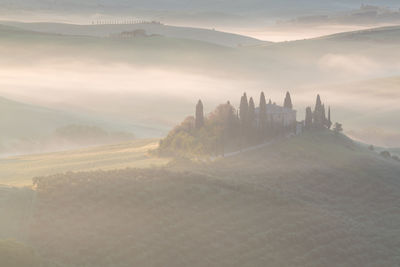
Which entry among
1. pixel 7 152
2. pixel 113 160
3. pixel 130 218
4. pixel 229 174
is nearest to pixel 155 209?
pixel 130 218

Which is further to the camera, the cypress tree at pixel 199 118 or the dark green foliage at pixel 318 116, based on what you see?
the dark green foliage at pixel 318 116

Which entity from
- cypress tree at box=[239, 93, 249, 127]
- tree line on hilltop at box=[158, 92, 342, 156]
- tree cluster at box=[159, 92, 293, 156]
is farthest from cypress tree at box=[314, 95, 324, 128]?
cypress tree at box=[239, 93, 249, 127]

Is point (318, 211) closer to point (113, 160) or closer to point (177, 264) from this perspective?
point (177, 264)

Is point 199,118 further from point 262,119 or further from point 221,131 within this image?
point 262,119

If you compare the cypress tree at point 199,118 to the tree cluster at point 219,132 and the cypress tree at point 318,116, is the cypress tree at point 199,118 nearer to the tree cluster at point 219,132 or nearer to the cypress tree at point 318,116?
the tree cluster at point 219,132

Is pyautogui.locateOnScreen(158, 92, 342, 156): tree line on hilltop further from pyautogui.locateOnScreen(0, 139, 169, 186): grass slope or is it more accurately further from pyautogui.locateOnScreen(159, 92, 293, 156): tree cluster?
pyautogui.locateOnScreen(0, 139, 169, 186): grass slope

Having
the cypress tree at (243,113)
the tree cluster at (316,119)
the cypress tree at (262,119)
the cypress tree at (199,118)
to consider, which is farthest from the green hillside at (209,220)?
the tree cluster at (316,119)

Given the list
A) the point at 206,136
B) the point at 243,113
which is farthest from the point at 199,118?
the point at 243,113
